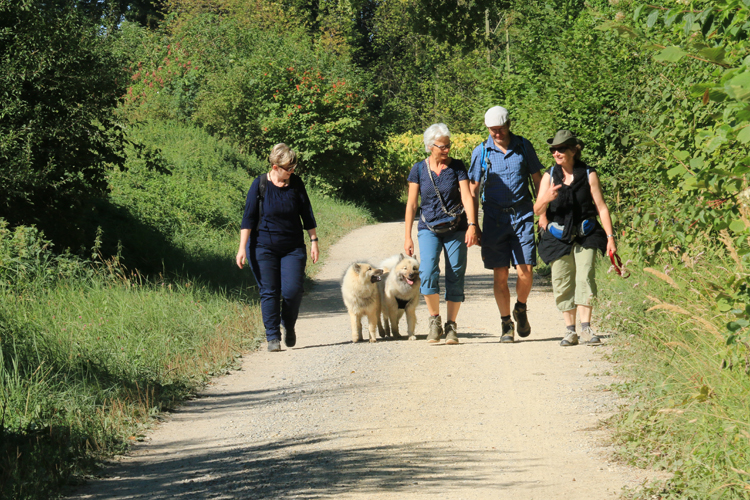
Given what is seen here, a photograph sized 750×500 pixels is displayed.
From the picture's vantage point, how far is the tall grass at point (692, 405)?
4.02 metres

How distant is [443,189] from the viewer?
847cm

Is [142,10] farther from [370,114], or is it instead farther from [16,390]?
[16,390]

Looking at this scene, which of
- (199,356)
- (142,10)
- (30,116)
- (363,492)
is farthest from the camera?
(142,10)

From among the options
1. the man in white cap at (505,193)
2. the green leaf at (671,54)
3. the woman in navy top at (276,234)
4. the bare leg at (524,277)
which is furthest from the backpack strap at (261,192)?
the green leaf at (671,54)

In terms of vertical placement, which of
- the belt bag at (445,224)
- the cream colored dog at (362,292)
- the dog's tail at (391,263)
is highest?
the belt bag at (445,224)

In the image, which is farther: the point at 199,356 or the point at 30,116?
the point at 30,116

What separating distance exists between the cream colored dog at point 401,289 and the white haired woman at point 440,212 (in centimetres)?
45

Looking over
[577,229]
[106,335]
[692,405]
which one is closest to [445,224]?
[577,229]

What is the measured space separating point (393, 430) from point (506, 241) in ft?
11.0

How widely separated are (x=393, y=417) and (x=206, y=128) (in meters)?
26.3

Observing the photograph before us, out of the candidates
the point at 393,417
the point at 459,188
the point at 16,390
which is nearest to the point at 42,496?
the point at 16,390

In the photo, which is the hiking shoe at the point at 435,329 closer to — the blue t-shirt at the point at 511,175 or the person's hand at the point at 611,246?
the blue t-shirt at the point at 511,175

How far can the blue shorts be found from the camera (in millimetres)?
8344

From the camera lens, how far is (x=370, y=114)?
3120 cm
